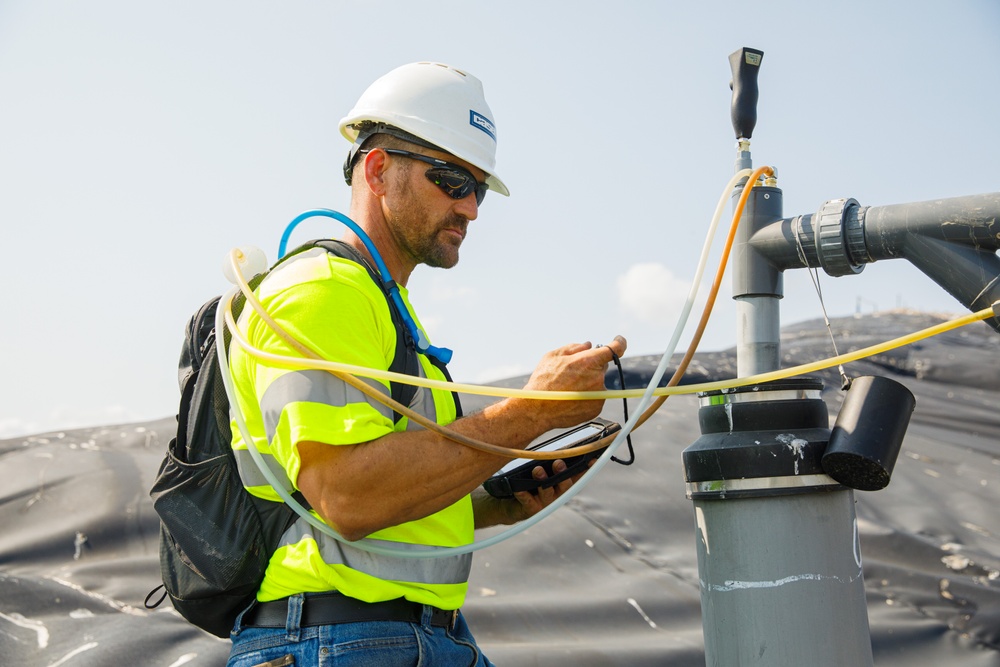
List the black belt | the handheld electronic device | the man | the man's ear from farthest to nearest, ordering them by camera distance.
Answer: the man's ear → the handheld electronic device → the black belt → the man

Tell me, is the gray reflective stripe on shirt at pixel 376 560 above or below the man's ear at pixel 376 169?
below

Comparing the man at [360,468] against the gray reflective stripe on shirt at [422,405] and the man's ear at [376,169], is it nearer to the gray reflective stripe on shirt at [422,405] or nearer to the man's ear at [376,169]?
the gray reflective stripe on shirt at [422,405]

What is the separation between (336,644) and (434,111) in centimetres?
121

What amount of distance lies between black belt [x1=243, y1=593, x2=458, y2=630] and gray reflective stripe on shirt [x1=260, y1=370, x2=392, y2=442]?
0.33 metres

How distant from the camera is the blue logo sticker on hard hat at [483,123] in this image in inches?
89.4

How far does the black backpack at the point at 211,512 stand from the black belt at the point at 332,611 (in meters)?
0.05

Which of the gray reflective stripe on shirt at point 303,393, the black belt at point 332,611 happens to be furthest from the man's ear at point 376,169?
the black belt at point 332,611

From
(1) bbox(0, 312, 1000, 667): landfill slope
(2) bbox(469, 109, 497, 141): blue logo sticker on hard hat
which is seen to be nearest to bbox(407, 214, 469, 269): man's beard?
(2) bbox(469, 109, 497, 141): blue logo sticker on hard hat

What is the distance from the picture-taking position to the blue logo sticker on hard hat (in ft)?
7.45

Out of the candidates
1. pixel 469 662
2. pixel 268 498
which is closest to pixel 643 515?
pixel 469 662

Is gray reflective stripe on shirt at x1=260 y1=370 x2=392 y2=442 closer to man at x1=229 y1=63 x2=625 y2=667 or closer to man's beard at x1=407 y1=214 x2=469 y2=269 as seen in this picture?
man at x1=229 y1=63 x2=625 y2=667

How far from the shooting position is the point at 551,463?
7.14 feet

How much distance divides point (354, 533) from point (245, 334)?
0.46 metres

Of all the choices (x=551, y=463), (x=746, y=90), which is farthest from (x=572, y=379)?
(x=746, y=90)
